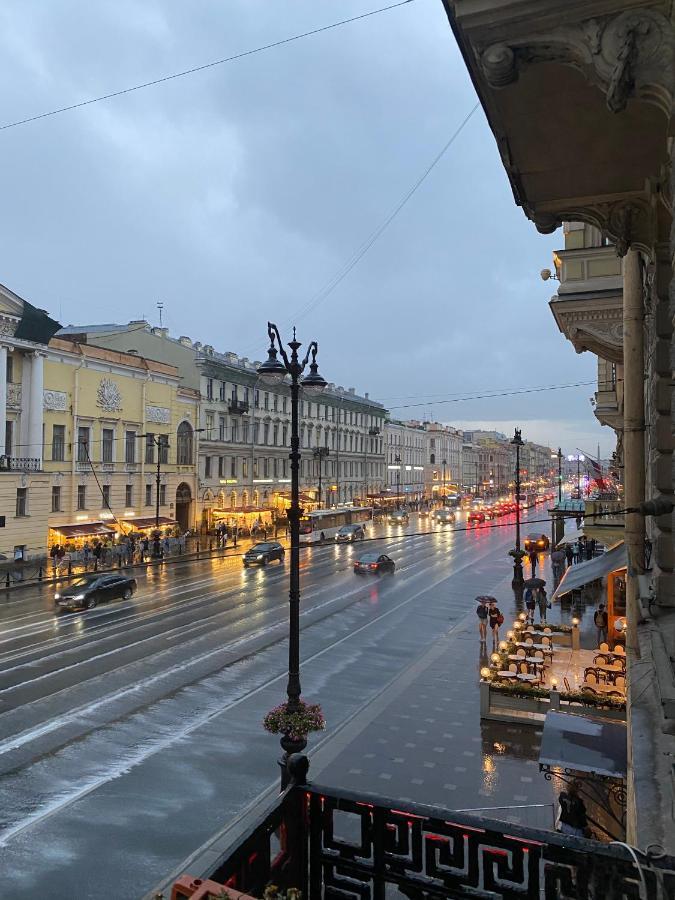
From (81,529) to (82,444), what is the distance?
17.7 feet

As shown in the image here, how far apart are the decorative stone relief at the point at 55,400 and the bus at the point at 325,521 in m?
18.8

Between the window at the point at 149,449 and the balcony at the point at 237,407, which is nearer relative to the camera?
Answer: the window at the point at 149,449

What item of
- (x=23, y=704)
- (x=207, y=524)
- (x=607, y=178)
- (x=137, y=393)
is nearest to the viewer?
(x=607, y=178)

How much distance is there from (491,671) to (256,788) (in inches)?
250

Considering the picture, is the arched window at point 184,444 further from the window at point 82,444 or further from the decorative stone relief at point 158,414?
the window at point 82,444

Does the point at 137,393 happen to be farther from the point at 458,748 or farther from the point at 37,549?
the point at 458,748

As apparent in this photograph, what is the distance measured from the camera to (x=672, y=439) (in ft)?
20.6

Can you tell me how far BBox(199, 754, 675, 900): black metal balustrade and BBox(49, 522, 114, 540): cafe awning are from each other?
123 ft

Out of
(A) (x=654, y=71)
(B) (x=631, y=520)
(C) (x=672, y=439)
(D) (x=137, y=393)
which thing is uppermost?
(D) (x=137, y=393)

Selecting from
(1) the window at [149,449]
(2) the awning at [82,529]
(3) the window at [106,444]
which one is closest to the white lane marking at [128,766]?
(2) the awning at [82,529]

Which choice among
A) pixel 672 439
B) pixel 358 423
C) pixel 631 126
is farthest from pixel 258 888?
pixel 358 423

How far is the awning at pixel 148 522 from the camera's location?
142ft

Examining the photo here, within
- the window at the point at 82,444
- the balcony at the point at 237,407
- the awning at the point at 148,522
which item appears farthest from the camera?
the balcony at the point at 237,407

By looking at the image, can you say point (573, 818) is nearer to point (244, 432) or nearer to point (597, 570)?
point (597, 570)
